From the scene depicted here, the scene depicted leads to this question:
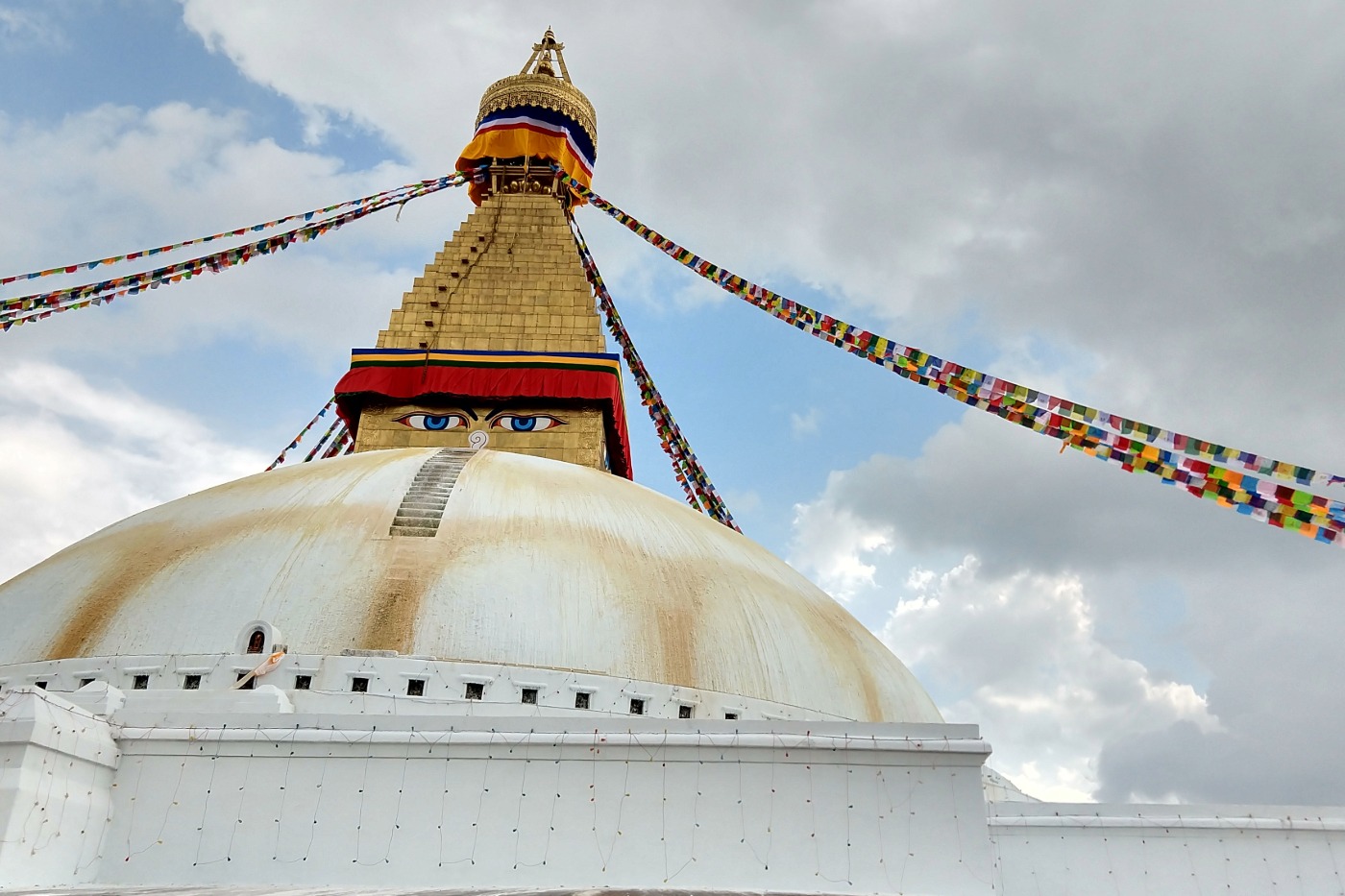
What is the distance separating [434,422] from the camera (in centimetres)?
1633

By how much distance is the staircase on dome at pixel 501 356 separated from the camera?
53.3ft

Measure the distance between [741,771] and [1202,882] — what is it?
12.2 feet

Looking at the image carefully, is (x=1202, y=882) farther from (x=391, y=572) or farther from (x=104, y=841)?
(x=104, y=841)

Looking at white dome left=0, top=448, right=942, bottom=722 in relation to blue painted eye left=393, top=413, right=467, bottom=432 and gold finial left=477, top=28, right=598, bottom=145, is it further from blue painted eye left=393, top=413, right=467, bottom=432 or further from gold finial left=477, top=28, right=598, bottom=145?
gold finial left=477, top=28, right=598, bottom=145

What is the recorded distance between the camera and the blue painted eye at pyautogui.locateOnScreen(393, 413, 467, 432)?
1628 centimetres

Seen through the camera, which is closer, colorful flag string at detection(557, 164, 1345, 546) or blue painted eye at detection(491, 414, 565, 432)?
colorful flag string at detection(557, 164, 1345, 546)

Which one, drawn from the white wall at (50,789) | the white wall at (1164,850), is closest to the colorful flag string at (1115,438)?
the white wall at (1164,850)

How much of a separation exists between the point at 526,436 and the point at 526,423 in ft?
0.76

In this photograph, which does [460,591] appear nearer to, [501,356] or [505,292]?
Result: [501,356]

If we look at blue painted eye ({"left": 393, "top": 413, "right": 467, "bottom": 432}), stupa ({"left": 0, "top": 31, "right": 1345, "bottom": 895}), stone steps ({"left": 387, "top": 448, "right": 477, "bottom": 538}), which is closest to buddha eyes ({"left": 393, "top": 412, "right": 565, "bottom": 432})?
blue painted eye ({"left": 393, "top": 413, "right": 467, "bottom": 432})

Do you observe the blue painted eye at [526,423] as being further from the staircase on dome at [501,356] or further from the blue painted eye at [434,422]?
the blue painted eye at [434,422]

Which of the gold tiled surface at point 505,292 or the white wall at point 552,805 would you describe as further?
the gold tiled surface at point 505,292

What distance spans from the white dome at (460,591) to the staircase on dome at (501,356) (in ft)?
15.4

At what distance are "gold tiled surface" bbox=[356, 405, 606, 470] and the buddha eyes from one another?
5cm
